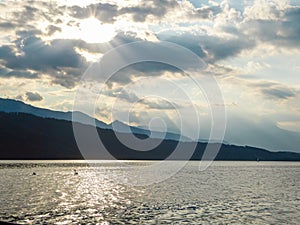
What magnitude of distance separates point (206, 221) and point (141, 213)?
11.5m

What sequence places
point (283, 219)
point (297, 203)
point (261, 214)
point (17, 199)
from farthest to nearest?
point (297, 203), point (17, 199), point (261, 214), point (283, 219)

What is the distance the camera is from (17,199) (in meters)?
83.4

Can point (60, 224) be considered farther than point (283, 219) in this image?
No

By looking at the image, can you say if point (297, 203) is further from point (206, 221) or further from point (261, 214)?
point (206, 221)

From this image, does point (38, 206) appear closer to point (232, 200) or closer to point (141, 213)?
point (141, 213)

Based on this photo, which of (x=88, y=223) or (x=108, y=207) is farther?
(x=108, y=207)

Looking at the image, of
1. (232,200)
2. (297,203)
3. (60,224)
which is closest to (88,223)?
(60,224)

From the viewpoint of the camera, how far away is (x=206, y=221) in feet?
206

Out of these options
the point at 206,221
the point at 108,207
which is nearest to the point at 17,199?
the point at 108,207

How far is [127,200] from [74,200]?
1108 centimetres

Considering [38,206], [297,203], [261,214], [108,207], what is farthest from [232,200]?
[38,206]

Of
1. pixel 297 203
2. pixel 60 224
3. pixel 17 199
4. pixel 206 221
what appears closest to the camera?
pixel 60 224

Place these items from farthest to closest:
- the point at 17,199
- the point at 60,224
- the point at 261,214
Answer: the point at 17,199, the point at 261,214, the point at 60,224

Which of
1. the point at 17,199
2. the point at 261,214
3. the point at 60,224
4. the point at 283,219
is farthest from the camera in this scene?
the point at 17,199
